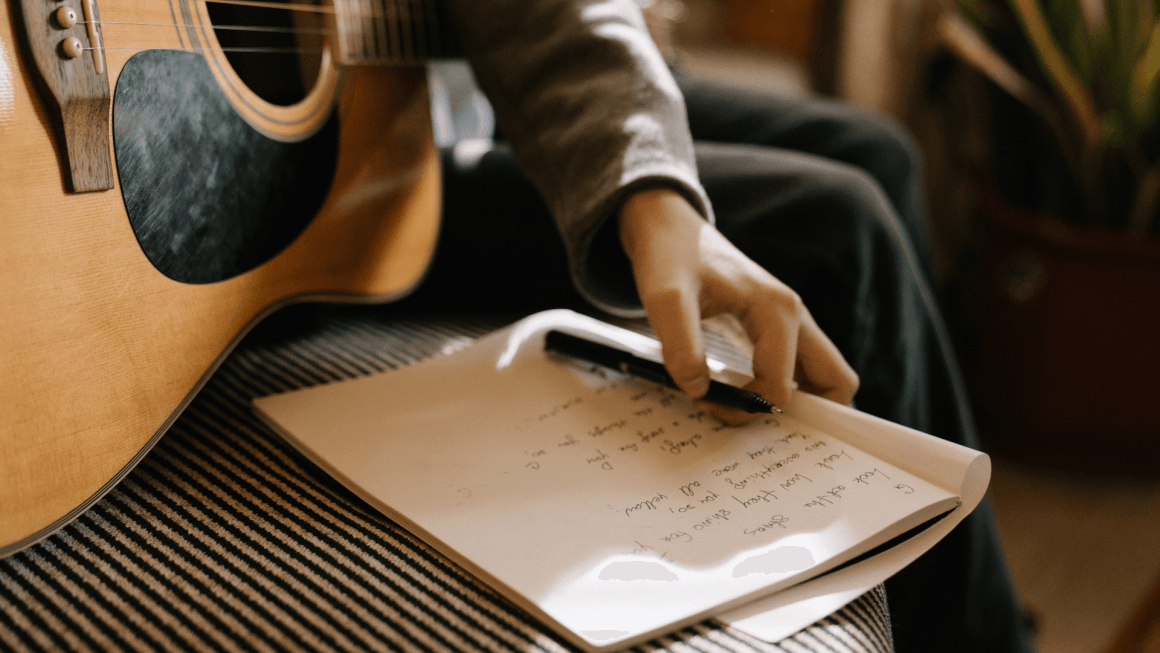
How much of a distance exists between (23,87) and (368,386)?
239 mm

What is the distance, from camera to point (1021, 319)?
123 centimetres

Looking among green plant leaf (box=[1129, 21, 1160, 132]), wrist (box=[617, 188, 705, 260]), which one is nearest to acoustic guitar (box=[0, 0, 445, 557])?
wrist (box=[617, 188, 705, 260])

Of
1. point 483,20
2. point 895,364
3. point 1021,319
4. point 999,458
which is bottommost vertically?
point 999,458

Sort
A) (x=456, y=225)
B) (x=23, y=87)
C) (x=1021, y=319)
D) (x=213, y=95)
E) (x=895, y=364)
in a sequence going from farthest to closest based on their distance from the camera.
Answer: (x=1021, y=319) < (x=456, y=225) < (x=895, y=364) < (x=213, y=95) < (x=23, y=87)

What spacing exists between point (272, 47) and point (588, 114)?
0.74 feet

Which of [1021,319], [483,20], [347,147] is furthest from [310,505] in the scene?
[1021,319]

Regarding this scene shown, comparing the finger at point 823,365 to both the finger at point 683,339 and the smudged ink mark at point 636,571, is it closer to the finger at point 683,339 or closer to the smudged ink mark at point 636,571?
the finger at point 683,339

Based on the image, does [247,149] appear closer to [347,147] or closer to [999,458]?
[347,147]

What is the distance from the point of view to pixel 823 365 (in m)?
0.45

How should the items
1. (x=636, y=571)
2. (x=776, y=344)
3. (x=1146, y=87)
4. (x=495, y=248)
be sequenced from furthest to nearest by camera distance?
1. (x=1146, y=87)
2. (x=495, y=248)
3. (x=776, y=344)
4. (x=636, y=571)

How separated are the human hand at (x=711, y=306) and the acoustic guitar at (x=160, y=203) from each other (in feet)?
0.78

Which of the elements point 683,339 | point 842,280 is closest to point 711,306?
point 683,339

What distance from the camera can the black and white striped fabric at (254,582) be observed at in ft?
0.99

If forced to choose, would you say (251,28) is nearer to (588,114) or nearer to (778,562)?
(588,114)
